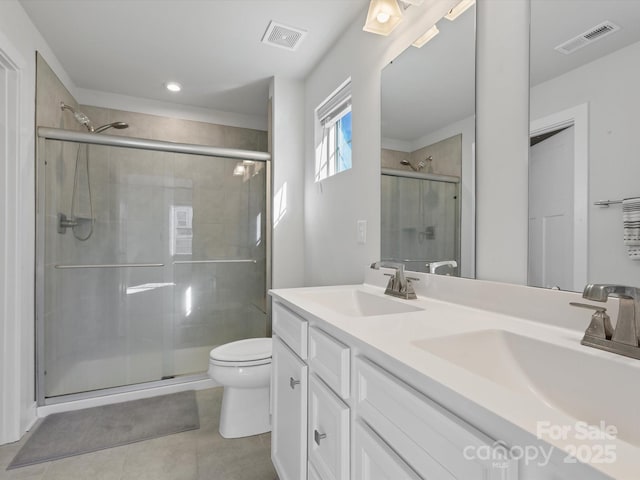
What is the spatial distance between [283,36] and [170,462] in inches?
95.8

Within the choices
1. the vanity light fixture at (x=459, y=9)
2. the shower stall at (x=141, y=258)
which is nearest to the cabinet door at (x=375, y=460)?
the vanity light fixture at (x=459, y=9)

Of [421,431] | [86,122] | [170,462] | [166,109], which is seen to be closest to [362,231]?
[421,431]

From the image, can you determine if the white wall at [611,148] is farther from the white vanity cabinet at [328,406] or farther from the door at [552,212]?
the white vanity cabinet at [328,406]

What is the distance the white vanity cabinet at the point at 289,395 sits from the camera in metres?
1.10

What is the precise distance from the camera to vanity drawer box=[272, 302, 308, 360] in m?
1.10

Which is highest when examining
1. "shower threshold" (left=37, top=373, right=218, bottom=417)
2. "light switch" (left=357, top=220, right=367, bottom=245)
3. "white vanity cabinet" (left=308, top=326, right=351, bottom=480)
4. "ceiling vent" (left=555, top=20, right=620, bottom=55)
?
"ceiling vent" (left=555, top=20, right=620, bottom=55)

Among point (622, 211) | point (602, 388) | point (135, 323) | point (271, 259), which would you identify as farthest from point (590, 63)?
point (135, 323)

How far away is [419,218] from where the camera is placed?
4.80 ft

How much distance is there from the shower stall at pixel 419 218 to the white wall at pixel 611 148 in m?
0.45

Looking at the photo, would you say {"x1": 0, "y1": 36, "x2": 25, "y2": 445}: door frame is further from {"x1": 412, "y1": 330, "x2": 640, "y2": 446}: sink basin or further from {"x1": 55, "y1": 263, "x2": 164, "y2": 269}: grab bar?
{"x1": 412, "y1": 330, "x2": 640, "y2": 446}: sink basin

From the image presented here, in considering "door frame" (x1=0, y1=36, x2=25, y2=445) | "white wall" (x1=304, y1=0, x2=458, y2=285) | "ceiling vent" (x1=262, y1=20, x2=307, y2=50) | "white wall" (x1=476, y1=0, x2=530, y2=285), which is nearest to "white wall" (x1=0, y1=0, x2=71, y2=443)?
"door frame" (x1=0, y1=36, x2=25, y2=445)

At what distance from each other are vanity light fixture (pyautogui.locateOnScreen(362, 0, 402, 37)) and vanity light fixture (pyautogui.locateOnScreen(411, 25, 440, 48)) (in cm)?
14

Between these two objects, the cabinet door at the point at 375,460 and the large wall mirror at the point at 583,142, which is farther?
the large wall mirror at the point at 583,142

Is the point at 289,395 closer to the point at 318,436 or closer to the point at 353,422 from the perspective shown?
the point at 318,436
